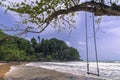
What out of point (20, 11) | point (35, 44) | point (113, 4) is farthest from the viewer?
point (35, 44)

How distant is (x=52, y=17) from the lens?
11219 mm

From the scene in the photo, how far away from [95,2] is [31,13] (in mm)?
2170

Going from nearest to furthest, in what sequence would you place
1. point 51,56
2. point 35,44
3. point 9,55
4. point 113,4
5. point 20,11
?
point 113,4
point 20,11
point 9,55
point 35,44
point 51,56

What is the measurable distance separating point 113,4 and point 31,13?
2.73 meters

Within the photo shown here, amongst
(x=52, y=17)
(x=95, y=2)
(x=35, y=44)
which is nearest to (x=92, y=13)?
(x=95, y=2)

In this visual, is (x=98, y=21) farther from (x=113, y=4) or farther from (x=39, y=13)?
(x=39, y=13)

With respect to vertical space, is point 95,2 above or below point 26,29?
above

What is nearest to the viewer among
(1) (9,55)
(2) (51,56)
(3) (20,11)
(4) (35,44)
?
(3) (20,11)

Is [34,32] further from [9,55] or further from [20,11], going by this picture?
[9,55]

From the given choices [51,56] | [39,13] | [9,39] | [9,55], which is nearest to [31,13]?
[39,13]

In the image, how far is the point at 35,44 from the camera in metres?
108

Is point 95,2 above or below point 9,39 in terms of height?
above

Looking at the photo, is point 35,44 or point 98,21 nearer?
point 98,21

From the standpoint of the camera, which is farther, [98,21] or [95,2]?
[98,21]
